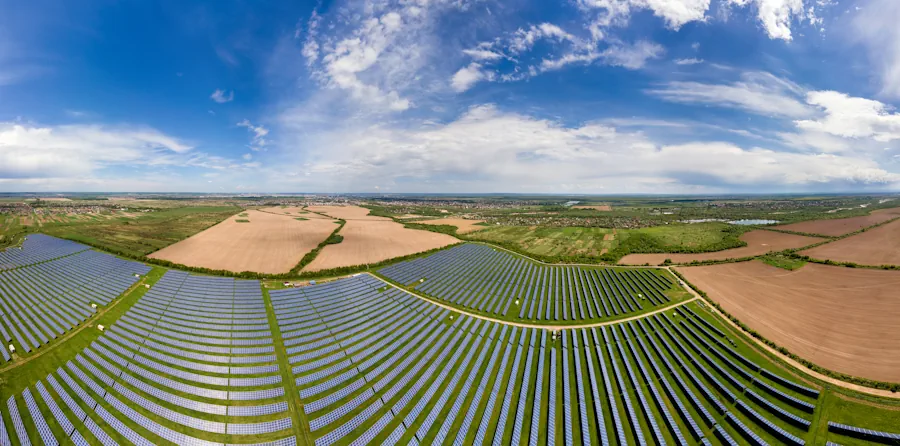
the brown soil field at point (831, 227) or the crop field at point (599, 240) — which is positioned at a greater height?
the brown soil field at point (831, 227)

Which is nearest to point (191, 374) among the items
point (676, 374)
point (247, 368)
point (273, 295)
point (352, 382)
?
point (247, 368)

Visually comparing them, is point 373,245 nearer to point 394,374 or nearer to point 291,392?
point 394,374

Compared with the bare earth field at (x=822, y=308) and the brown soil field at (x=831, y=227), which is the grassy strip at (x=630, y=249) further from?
the brown soil field at (x=831, y=227)

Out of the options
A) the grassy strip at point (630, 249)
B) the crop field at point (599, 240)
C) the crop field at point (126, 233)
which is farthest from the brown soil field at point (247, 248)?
the crop field at point (599, 240)

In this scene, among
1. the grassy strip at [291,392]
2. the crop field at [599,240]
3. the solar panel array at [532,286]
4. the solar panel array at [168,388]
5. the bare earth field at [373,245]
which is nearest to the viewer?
the solar panel array at [168,388]

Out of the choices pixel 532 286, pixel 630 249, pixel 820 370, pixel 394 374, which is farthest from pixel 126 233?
pixel 820 370

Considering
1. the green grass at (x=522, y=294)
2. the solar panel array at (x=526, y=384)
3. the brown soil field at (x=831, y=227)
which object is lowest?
the solar panel array at (x=526, y=384)

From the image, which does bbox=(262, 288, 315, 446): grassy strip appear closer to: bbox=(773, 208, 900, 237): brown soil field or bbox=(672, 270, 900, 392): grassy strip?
bbox=(672, 270, 900, 392): grassy strip
